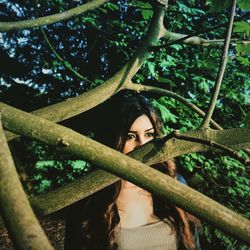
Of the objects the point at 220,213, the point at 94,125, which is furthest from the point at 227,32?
the point at 94,125

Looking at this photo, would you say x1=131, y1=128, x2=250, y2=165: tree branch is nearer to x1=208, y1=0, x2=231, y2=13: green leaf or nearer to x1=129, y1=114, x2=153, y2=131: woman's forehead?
x1=208, y1=0, x2=231, y2=13: green leaf

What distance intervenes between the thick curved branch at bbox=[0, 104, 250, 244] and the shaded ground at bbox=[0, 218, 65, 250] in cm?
688

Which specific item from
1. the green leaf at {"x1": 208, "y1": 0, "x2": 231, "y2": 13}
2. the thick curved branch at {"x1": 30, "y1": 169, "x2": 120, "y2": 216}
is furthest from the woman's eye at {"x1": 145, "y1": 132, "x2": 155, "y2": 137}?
the thick curved branch at {"x1": 30, "y1": 169, "x2": 120, "y2": 216}

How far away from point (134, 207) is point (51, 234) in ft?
18.2

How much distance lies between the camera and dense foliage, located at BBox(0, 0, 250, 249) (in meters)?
5.79

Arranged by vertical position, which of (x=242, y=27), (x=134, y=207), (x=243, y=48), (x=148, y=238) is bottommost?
(x=148, y=238)

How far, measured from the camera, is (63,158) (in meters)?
7.32

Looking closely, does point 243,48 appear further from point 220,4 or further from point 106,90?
point 106,90

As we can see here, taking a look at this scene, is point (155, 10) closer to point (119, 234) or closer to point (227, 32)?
point (227, 32)

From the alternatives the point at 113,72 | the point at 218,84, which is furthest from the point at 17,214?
the point at 113,72

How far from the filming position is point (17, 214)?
0.51 m

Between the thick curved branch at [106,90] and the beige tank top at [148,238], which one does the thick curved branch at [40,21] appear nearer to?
the thick curved branch at [106,90]

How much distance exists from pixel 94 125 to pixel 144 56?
18.3 feet

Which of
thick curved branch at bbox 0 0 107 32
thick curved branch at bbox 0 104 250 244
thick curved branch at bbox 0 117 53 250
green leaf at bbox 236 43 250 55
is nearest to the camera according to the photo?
thick curved branch at bbox 0 117 53 250
